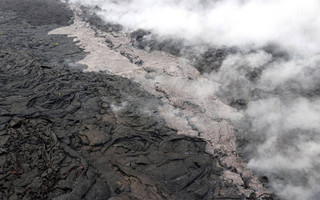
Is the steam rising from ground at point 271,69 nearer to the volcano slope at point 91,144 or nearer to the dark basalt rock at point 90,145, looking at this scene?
the volcano slope at point 91,144

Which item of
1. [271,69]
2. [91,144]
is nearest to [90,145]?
[91,144]

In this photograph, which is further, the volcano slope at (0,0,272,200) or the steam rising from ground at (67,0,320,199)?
the steam rising from ground at (67,0,320,199)

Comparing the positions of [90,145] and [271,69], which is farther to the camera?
[271,69]

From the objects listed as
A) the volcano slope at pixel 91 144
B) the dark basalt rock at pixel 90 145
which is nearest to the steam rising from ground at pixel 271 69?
the volcano slope at pixel 91 144

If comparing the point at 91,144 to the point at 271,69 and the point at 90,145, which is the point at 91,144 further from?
the point at 271,69

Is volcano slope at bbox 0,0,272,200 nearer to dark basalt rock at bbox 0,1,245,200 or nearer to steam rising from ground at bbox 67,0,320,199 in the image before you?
dark basalt rock at bbox 0,1,245,200

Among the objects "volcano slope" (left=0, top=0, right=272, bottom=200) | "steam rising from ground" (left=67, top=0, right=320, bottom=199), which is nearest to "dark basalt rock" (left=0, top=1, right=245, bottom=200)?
"volcano slope" (left=0, top=0, right=272, bottom=200)
